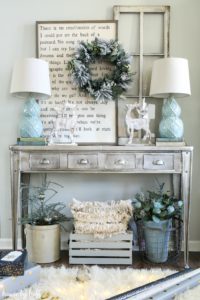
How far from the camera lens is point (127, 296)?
5.10ft

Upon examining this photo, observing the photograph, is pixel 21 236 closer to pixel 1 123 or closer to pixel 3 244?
pixel 3 244

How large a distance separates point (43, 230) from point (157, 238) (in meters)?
0.82

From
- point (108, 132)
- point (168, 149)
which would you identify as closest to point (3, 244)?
point (108, 132)

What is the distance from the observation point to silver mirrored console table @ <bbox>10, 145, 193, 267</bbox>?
2.52m

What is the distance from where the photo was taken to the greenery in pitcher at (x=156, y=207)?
2551 mm

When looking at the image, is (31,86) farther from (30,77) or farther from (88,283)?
(88,283)

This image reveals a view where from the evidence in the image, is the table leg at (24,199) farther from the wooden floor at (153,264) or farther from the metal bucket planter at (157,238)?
the metal bucket planter at (157,238)

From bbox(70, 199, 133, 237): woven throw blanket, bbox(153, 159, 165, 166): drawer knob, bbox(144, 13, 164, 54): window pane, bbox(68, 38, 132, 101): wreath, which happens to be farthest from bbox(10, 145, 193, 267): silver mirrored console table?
bbox(144, 13, 164, 54): window pane

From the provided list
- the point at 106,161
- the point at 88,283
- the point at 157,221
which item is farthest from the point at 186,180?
the point at 88,283

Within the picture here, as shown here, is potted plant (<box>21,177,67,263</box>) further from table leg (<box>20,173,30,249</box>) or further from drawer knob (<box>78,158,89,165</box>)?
drawer knob (<box>78,158,89,165</box>)

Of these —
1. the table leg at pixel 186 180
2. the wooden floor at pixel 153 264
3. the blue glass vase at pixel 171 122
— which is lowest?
the wooden floor at pixel 153 264

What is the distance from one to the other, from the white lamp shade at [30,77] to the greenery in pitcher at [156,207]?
3.54 feet

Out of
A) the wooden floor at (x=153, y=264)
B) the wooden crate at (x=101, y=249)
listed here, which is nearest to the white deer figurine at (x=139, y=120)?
the wooden crate at (x=101, y=249)

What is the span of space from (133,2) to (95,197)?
5.22 ft
